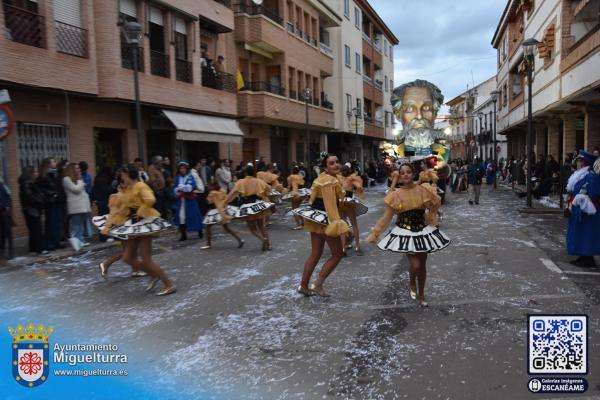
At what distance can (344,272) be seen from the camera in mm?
8281

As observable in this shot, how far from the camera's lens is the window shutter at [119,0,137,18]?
16.5 meters

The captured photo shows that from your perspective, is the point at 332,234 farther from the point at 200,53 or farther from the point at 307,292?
the point at 200,53

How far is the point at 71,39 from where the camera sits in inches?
568

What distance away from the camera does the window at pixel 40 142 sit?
13391 millimetres

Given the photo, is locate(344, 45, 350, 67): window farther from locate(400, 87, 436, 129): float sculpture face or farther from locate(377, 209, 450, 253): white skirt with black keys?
locate(377, 209, 450, 253): white skirt with black keys

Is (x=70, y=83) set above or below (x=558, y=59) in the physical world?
below

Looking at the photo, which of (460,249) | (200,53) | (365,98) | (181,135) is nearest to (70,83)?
(181,135)

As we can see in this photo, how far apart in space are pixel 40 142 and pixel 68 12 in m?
3.67

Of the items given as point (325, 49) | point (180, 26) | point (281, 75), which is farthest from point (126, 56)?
point (325, 49)

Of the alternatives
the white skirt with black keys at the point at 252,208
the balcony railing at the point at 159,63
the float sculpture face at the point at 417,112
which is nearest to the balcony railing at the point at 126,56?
the balcony railing at the point at 159,63

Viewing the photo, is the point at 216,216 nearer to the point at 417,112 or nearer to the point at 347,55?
the point at 417,112

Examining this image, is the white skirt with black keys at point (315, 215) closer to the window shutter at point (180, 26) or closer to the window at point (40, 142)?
the window at point (40, 142)

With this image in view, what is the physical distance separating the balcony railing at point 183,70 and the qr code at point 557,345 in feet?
57.3

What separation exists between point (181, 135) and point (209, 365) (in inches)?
574
